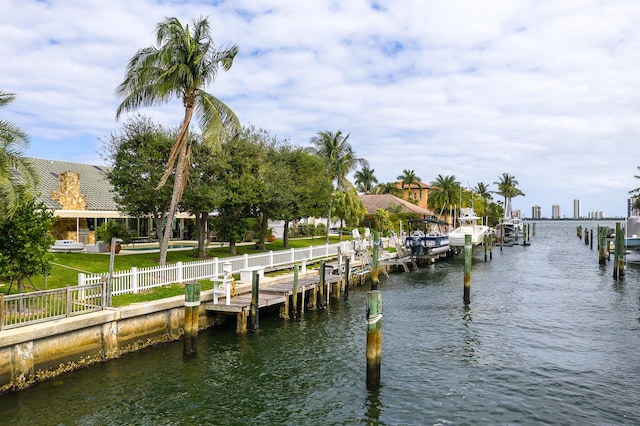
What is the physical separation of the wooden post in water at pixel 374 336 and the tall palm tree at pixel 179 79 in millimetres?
12357

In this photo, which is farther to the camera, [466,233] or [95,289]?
[466,233]

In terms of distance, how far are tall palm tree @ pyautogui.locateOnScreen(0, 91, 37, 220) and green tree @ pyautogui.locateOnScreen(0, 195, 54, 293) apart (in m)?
0.30

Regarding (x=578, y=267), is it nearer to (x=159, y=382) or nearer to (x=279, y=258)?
(x=279, y=258)

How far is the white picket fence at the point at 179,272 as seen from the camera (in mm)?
17359

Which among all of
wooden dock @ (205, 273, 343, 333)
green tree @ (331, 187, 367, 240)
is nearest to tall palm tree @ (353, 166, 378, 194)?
green tree @ (331, 187, 367, 240)

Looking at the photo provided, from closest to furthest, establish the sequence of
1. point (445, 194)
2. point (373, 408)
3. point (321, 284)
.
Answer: point (373, 408)
point (321, 284)
point (445, 194)

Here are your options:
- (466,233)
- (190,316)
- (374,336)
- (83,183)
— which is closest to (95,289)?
(190,316)

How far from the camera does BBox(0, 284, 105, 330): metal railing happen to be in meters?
12.8

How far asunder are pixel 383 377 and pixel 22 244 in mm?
12183

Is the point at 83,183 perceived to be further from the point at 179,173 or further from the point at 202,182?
the point at 179,173

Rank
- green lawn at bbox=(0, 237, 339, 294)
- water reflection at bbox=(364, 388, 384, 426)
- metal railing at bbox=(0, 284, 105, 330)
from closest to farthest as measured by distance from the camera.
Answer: water reflection at bbox=(364, 388, 384, 426) → metal railing at bbox=(0, 284, 105, 330) → green lawn at bbox=(0, 237, 339, 294)

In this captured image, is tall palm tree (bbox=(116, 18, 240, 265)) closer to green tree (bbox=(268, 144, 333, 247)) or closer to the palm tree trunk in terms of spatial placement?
the palm tree trunk

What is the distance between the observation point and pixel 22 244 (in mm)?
15562

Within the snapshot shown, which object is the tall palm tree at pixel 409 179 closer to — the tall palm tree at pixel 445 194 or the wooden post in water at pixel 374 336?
the tall palm tree at pixel 445 194
